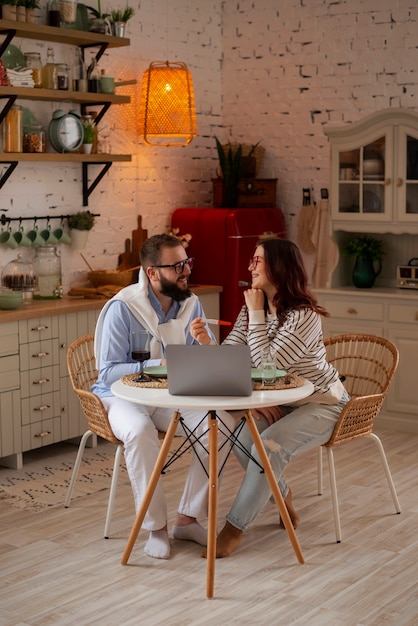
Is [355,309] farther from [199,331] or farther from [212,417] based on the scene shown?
[212,417]

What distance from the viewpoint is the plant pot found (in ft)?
19.3

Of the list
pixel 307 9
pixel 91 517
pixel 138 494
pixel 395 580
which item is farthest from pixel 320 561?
pixel 307 9

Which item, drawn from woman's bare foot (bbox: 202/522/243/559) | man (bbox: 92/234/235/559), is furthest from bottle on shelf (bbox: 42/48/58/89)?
woman's bare foot (bbox: 202/522/243/559)

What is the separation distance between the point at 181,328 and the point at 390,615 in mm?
1554

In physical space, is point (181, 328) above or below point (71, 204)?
below

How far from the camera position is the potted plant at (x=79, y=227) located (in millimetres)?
5883

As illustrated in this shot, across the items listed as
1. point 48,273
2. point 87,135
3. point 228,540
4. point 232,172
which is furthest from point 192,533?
point 232,172

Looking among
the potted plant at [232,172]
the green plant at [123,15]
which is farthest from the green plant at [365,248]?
the green plant at [123,15]

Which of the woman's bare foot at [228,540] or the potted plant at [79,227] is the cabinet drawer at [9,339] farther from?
the woman's bare foot at [228,540]

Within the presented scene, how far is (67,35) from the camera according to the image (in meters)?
5.51

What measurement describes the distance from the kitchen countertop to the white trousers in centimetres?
108

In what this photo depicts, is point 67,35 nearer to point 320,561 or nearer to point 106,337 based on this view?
point 106,337

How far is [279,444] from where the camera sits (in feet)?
12.8

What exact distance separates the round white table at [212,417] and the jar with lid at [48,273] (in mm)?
1958
